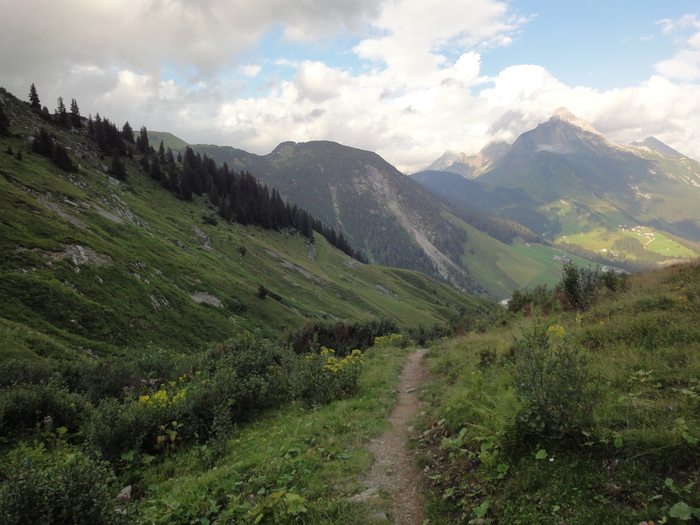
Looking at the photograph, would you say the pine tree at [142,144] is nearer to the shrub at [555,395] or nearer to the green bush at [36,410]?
the green bush at [36,410]

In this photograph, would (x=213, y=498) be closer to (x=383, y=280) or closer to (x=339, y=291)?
(x=339, y=291)

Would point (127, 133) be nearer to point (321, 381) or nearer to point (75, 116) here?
point (75, 116)

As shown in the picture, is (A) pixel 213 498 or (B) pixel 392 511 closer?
(B) pixel 392 511

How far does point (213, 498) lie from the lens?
6.27m

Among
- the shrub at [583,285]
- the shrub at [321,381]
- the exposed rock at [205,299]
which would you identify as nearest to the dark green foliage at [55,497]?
the shrub at [321,381]

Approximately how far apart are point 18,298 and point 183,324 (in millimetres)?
12027

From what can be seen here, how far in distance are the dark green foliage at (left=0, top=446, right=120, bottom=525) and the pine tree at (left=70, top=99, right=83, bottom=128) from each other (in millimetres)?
101525

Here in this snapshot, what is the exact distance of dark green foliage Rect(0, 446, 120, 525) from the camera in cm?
420

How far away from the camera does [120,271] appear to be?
100 ft

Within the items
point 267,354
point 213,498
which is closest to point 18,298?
point 267,354

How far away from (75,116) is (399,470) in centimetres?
10748

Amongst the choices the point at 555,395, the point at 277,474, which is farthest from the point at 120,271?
A: the point at 555,395

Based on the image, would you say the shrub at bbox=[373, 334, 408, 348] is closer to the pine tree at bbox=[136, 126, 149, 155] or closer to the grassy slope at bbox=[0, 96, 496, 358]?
the grassy slope at bbox=[0, 96, 496, 358]

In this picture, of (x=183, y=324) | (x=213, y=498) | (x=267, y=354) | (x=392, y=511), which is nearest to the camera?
(x=392, y=511)
